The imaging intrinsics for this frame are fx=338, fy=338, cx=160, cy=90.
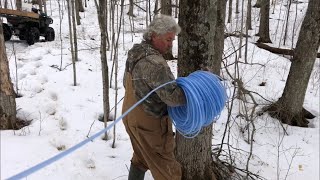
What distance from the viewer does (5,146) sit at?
3.68m

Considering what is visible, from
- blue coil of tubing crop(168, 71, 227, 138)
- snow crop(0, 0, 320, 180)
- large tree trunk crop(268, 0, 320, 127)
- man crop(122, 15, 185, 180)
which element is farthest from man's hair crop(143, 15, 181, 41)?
large tree trunk crop(268, 0, 320, 127)

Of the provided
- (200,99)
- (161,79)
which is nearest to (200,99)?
(200,99)

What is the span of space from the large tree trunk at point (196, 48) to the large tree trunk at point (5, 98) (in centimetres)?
241

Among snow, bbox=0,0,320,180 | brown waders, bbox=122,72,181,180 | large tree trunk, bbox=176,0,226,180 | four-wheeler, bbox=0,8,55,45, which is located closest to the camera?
brown waders, bbox=122,72,181,180

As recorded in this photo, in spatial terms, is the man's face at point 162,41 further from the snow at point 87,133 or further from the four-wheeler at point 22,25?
the four-wheeler at point 22,25

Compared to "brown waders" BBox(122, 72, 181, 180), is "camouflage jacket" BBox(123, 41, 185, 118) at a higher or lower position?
higher

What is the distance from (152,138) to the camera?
2.58m

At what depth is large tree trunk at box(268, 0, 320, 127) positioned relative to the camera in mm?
5465

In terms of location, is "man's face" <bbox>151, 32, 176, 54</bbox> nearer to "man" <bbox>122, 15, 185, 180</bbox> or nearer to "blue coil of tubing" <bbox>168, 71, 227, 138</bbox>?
"man" <bbox>122, 15, 185, 180</bbox>

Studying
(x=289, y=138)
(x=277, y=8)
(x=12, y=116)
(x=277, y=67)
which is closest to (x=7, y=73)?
(x=12, y=116)

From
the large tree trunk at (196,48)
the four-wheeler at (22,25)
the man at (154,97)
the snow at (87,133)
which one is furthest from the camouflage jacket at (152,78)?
the four-wheeler at (22,25)

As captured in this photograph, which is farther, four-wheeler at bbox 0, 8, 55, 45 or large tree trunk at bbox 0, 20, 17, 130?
four-wheeler at bbox 0, 8, 55, 45

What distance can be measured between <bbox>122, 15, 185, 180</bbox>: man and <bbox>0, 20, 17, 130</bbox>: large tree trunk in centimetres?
223

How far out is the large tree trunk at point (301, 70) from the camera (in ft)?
17.9
